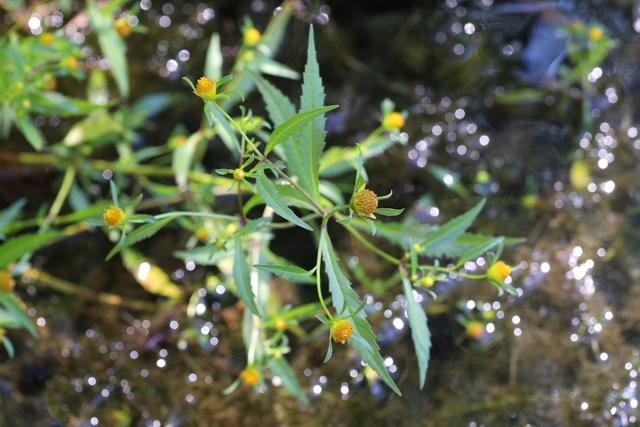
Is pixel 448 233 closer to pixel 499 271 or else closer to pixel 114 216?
pixel 499 271

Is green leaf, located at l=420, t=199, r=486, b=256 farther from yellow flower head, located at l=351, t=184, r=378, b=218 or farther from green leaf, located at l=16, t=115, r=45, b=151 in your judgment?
green leaf, located at l=16, t=115, r=45, b=151

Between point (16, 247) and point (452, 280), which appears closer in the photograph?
point (16, 247)

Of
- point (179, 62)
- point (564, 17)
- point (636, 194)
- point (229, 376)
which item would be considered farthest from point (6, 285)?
point (564, 17)

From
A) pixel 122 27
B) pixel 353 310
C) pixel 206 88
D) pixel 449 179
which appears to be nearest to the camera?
pixel 206 88

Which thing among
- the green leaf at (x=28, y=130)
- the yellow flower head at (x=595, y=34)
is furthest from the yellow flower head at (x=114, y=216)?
the yellow flower head at (x=595, y=34)

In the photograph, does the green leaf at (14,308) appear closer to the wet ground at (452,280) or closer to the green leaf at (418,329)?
the wet ground at (452,280)

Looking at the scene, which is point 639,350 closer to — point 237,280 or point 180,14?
point 237,280

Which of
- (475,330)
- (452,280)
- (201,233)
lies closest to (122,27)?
(201,233)
